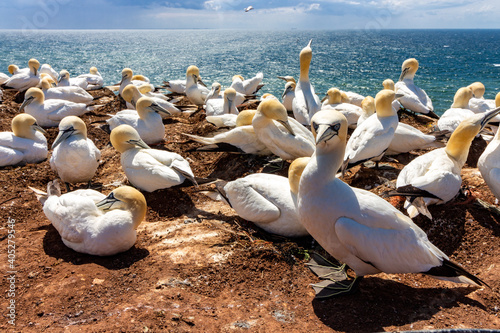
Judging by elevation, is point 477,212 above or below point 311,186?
below

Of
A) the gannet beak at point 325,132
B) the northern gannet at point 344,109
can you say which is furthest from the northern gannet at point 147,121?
the gannet beak at point 325,132

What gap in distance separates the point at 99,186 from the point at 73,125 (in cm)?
95

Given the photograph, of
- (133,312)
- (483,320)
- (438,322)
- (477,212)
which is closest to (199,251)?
(133,312)

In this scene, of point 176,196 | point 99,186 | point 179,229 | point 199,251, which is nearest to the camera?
point 199,251

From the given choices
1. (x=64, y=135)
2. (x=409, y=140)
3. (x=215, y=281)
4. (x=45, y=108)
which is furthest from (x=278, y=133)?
(x=45, y=108)

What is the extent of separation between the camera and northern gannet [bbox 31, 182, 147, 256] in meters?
3.59

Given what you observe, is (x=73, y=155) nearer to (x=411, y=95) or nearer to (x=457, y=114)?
(x=457, y=114)

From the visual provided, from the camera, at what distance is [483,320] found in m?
2.86

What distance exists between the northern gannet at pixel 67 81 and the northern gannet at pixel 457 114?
1028cm

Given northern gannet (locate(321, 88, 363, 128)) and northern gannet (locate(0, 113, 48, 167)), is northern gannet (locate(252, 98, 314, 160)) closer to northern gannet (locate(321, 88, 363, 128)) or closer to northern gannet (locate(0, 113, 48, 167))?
northern gannet (locate(321, 88, 363, 128))

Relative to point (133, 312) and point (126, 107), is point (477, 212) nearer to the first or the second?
point (133, 312)

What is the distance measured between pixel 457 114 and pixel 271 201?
5.28 meters

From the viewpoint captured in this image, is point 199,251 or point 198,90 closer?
point 199,251

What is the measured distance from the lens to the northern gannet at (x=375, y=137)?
5203 mm
